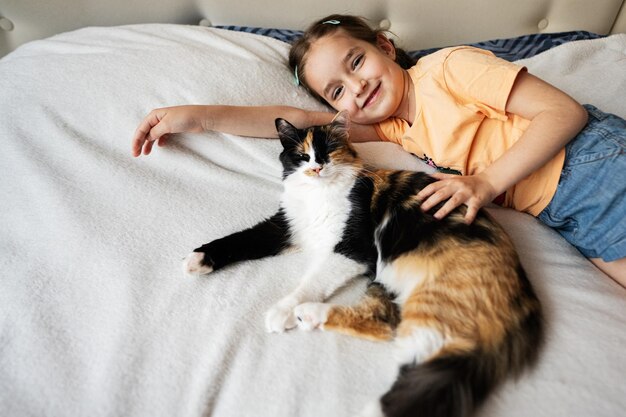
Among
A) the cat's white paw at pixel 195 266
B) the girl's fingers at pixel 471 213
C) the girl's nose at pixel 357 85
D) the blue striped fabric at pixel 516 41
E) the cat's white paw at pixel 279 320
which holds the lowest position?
the cat's white paw at pixel 279 320

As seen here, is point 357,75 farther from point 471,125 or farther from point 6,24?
point 6,24

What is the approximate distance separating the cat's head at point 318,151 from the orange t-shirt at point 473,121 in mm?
253

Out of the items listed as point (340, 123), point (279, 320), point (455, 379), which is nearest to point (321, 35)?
point (340, 123)

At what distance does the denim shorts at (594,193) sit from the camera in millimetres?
881

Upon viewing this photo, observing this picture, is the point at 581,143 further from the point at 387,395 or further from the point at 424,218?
the point at 387,395

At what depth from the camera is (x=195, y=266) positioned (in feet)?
2.76

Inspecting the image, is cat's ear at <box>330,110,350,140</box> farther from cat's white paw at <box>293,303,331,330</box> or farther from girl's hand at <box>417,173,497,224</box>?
cat's white paw at <box>293,303,331,330</box>

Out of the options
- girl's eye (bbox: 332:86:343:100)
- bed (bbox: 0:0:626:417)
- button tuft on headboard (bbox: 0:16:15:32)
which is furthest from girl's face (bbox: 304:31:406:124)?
button tuft on headboard (bbox: 0:16:15:32)

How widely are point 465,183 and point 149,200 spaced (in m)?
0.84

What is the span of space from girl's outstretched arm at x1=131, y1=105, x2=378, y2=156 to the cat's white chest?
283 millimetres

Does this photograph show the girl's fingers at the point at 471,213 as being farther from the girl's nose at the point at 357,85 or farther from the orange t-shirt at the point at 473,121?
the girl's nose at the point at 357,85

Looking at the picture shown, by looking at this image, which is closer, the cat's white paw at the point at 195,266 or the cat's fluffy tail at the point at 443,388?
the cat's fluffy tail at the point at 443,388

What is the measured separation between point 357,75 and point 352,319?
0.78 m

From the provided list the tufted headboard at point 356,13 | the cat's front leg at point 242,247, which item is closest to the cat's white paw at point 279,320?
the cat's front leg at point 242,247
